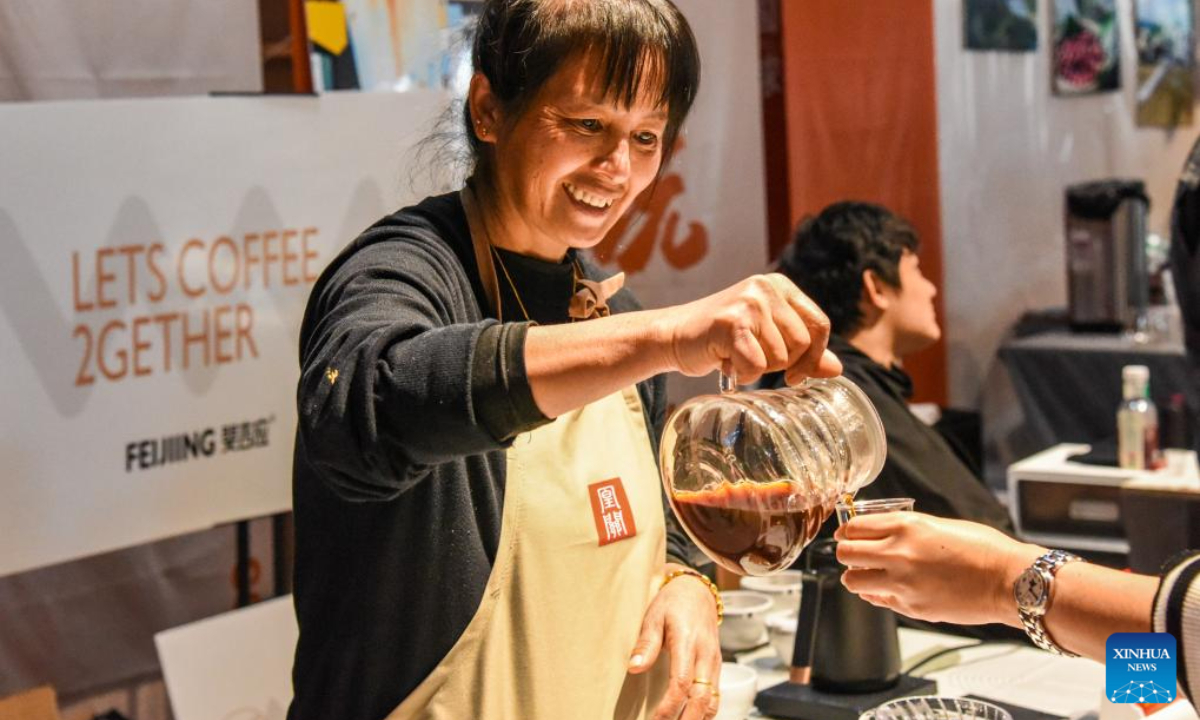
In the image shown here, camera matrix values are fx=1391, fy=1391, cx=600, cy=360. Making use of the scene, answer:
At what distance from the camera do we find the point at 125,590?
8.66ft

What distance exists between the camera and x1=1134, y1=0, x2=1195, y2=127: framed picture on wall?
21.2ft

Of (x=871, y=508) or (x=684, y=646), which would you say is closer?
(x=871, y=508)

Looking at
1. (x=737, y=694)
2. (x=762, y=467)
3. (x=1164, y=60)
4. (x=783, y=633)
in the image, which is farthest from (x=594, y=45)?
(x=1164, y=60)

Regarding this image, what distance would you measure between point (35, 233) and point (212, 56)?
1.92 ft

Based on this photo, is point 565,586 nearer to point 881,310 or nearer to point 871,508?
point 871,508

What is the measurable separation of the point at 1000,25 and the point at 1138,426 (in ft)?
8.41

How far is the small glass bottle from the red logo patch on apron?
226cm

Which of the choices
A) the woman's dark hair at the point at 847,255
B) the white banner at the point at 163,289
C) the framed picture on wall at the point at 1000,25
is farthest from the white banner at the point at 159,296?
the framed picture on wall at the point at 1000,25

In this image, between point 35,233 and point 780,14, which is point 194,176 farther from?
point 780,14

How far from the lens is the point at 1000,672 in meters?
2.06

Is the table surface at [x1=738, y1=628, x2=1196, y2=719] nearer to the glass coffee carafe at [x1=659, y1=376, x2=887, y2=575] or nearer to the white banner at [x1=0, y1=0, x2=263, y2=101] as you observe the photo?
the glass coffee carafe at [x1=659, y1=376, x2=887, y2=575]

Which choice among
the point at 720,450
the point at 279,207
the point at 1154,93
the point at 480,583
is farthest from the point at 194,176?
the point at 1154,93

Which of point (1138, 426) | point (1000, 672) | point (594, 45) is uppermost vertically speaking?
point (594, 45)

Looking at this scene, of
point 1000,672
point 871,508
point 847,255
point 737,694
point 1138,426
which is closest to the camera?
point 871,508
